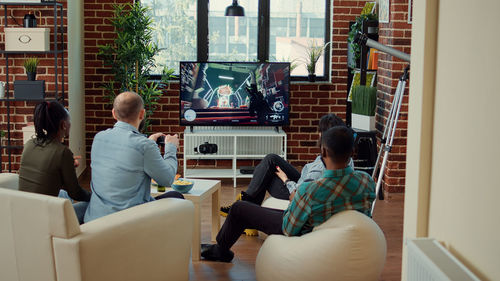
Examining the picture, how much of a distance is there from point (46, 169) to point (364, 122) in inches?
135

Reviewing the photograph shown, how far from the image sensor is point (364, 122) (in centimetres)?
635

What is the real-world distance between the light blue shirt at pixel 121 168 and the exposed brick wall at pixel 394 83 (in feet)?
10.3

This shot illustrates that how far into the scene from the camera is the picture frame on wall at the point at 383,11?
639 centimetres

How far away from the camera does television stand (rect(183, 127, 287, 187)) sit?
702 centimetres

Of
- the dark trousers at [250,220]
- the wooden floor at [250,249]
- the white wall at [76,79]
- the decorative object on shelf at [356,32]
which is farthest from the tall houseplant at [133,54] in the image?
the dark trousers at [250,220]

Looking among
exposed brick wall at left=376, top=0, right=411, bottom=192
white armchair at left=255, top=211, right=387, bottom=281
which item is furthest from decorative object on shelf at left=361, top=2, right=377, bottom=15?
white armchair at left=255, top=211, right=387, bottom=281

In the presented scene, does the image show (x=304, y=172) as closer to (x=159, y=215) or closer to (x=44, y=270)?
(x=159, y=215)

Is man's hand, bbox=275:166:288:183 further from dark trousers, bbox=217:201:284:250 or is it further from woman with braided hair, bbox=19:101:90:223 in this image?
woman with braided hair, bbox=19:101:90:223

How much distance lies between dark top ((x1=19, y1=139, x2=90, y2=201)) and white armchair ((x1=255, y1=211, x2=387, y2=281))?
1360 mm

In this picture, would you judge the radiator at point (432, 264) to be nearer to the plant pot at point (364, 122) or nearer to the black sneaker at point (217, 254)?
the black sneaker at point (217, 254)

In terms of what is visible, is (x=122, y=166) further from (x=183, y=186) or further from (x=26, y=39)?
(x=26, y=39)

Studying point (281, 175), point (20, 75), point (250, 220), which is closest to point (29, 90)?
point (20, 75)

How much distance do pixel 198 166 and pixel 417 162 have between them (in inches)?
194

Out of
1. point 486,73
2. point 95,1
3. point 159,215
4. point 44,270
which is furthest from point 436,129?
point 95,1
